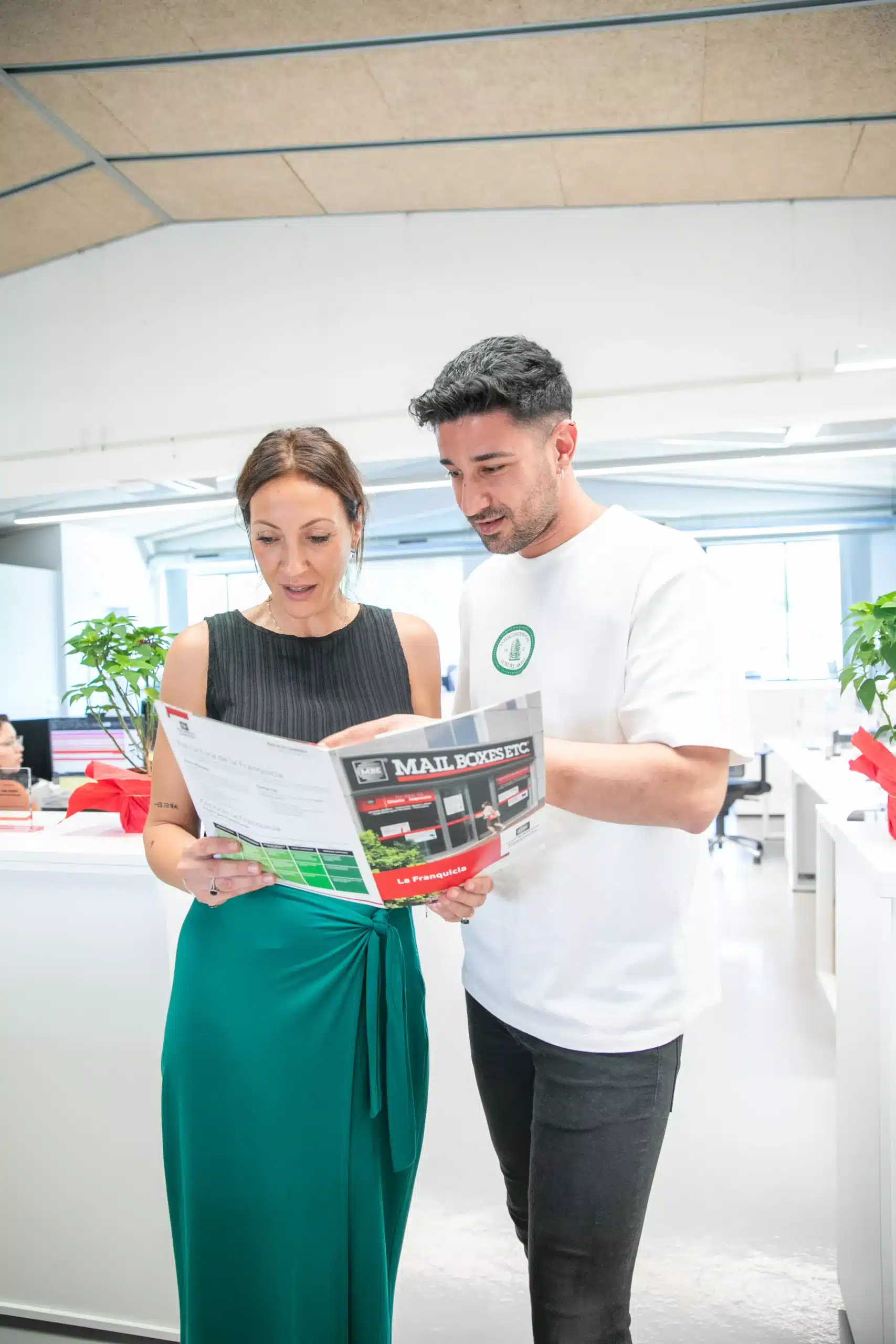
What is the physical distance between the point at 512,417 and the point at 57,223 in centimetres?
564

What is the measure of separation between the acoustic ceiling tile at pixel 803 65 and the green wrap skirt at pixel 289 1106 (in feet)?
12.6

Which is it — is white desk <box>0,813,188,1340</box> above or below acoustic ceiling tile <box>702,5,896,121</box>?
below

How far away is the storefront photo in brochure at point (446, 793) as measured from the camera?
102 cm

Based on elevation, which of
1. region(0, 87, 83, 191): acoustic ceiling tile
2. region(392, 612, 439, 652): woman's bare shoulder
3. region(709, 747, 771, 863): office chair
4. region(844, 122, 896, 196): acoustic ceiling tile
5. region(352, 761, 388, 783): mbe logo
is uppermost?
region(0, 87, 83, 191): acoustic ceiling tile

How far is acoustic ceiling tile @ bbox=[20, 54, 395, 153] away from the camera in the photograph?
4.05 metres

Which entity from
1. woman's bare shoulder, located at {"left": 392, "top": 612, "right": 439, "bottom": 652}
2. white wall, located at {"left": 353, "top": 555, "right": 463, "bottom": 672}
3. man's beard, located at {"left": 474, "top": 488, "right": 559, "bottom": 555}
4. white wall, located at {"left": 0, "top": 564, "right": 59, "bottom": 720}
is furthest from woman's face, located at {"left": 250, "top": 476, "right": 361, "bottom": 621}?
white wall, located at {"left": 353, "top": 555, "right": 463, "bottom": 672}

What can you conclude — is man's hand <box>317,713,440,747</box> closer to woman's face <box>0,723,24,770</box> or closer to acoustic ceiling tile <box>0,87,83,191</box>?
woman's face <box>0,723,24,770</box>

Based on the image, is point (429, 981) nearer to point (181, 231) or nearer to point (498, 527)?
point (498, 527)

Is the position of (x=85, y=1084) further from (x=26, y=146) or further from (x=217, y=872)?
(x=26, y=146)

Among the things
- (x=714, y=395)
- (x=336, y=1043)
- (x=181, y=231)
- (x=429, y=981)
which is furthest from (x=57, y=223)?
(x=336, y=1043)

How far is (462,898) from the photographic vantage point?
Answer: 1.23 metres

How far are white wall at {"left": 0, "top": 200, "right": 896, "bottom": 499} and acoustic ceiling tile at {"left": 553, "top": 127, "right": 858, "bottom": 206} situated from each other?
0.15m

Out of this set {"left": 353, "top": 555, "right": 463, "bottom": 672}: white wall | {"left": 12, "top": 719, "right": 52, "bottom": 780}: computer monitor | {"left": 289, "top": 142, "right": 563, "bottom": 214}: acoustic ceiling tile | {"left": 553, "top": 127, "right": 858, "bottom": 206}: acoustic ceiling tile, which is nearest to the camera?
{"left": 12, "top": 719, "right": 52, "bottom": 780}: computer monitor

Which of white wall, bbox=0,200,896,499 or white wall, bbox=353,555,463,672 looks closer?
white wall, bbox=0,200,896,499
